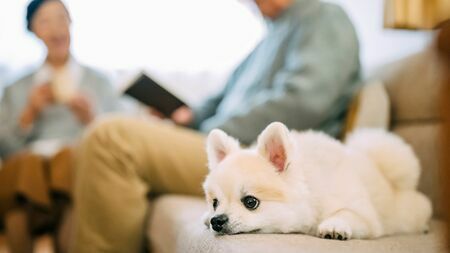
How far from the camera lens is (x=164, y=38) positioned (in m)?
2.64

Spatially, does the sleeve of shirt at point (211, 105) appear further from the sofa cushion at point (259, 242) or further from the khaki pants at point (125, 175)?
the sofa cushion at point (259, 242)

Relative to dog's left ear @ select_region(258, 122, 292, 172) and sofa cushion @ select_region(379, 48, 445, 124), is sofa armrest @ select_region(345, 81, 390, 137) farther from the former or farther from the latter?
dog's left ear @ select_region(258, 122, 292, 172)

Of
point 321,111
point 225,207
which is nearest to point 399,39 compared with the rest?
point 321,111

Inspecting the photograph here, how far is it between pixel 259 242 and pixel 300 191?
13 cm

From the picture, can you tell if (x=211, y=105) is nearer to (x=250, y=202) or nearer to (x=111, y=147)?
(x=111, y=147)

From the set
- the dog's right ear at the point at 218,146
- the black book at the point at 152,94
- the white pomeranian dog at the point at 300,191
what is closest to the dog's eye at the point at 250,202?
the white pomeranian dog at the point at 300,191

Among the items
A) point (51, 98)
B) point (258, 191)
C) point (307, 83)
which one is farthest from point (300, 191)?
point (51, 98)

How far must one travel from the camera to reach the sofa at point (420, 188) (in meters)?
0.78

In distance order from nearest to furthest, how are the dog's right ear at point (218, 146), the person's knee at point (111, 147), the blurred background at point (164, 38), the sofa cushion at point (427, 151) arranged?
the dog's right ear at point (218, 146) → the sofa cushion at point (427, 151) → the person's knee at point (111, 147) → the blurred background at point (164, 38)

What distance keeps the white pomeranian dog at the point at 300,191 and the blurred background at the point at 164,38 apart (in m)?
1.29

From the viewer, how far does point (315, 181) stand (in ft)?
2.91

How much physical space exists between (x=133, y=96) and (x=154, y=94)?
0.07 metres

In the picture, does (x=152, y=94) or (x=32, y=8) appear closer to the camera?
(x=152, y=94)

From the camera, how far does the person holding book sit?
134 cm
